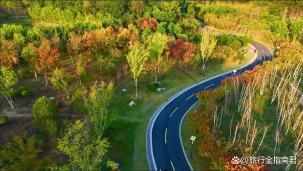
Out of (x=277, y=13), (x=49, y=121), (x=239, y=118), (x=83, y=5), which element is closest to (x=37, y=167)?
(x=49, y=121)

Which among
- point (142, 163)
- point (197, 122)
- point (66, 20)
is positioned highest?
point (66, 20)

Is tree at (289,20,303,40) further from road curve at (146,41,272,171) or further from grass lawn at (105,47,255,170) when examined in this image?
road curve at (146,41,272,171)

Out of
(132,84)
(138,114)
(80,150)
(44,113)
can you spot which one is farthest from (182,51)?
(80,150)

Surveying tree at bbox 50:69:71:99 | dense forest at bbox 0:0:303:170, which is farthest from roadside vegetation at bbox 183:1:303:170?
tree at bbox 50:69:71:99

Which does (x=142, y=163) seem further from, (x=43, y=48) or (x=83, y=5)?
(x=83, y=5)

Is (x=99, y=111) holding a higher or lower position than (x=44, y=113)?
higher

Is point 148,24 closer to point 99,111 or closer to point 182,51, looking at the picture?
point 182,51
